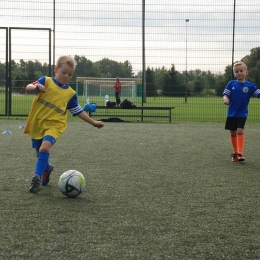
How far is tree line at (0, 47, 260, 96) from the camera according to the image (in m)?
16.5

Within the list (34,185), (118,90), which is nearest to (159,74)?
(118,90)

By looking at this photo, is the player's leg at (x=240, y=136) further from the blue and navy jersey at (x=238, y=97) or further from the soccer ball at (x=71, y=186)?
the soccer ball at (x=71, y=186)

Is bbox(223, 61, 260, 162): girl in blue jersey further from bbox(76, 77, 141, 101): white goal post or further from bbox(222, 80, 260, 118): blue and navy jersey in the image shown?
bbox(76, 77, 141, 101): white goal post

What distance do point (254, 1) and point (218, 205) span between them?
43.7 feet

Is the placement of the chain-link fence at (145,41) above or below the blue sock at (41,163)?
above

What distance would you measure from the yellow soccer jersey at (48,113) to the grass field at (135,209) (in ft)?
1.90

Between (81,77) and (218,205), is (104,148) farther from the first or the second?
(81,77)

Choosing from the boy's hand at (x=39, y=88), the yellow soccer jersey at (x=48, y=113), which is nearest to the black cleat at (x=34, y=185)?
the yellow soccer jersey at (x=48, y=113)

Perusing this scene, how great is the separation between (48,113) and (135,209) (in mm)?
1619

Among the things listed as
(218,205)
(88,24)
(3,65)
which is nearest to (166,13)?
(88,24)

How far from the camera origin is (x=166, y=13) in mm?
16672

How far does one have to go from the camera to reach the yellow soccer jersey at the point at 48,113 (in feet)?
17.3

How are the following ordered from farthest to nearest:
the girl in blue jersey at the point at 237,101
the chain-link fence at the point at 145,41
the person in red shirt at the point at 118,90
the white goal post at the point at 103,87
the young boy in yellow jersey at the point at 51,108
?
the person in red shirt at the point at 118,90
the white goal post at the point at 103,87
the chain-link fence at the point at 145,41
the girl in blue jersey at the point at 237,101
the young boy in yellow jersey at the point at 51,108

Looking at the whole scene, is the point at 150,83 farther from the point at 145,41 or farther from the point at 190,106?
the point at 190,106
